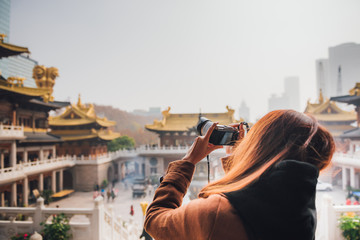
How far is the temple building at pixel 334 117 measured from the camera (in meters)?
15.2

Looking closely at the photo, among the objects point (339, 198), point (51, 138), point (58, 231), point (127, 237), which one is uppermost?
point (51, 138)

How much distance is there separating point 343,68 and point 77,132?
2952cm

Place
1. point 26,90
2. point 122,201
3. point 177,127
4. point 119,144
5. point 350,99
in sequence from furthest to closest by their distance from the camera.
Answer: point 119,144 → point 177,127 → point 350,99 → point 122,201 → point 26,90

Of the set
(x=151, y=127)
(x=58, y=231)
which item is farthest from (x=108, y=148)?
(x=58, y=231)

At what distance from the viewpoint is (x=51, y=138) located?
1241cm

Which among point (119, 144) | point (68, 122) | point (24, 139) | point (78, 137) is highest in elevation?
point (68, 122)

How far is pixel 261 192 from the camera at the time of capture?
2.02 feet

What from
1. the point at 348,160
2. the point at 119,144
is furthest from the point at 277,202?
the point at 119,144

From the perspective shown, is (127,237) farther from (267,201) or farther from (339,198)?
(339,198)

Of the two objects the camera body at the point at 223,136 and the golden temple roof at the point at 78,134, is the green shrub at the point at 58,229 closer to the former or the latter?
the camera body at the point at 223,136

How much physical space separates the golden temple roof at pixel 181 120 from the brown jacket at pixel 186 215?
51.5 ft

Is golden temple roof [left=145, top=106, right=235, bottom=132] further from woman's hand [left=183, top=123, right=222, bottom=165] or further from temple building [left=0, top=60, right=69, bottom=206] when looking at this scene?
woman's hand [left=183, top=123, right=222, bottom=165]

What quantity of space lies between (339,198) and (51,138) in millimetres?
14889

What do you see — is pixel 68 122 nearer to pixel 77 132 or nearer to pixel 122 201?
pixel 77 132
